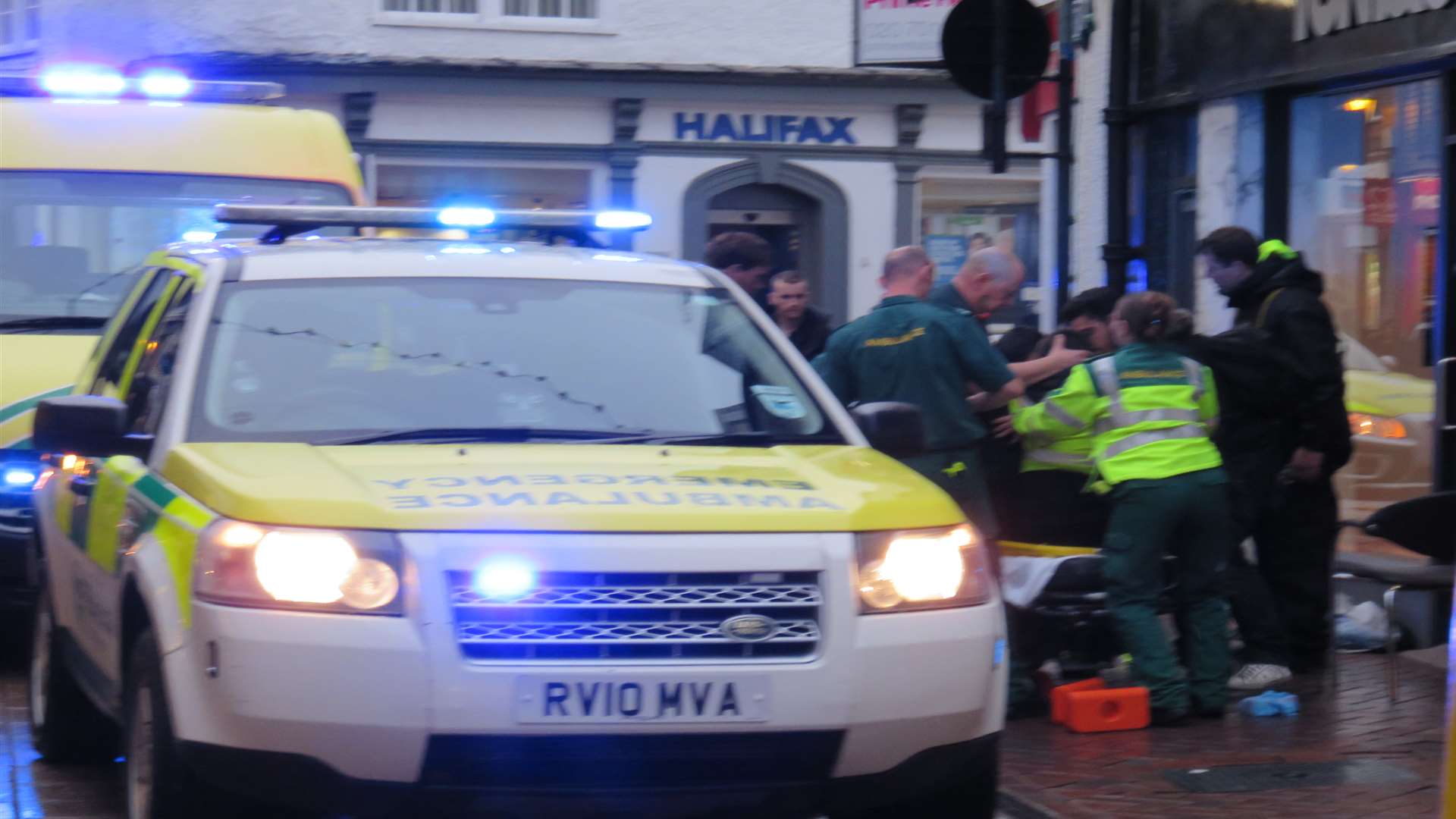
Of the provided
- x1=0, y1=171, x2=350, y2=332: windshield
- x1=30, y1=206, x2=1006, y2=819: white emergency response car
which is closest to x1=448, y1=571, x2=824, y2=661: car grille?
x1=30, y1=206, x2=1006, y2=819: white emergency response car

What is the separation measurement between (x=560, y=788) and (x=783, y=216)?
2082cm

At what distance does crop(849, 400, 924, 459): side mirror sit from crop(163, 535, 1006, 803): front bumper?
1048 mm

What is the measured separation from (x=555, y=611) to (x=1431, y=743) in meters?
4.04

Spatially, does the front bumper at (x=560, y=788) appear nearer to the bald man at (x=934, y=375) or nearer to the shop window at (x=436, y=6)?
the bald man at (x=934, y=375)

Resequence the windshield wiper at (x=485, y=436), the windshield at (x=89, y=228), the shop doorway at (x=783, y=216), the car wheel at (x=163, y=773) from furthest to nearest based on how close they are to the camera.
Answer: the shop doorway at (x=783, y=216), the windshield at (x=89, y=228), the windshield wiper at (x=485, y=436), the car wheel at (x=163, y=773)

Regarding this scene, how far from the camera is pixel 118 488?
5.75m

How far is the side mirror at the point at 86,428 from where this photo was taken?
17.9 ft

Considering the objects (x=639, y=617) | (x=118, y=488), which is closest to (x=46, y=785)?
(x=118, y=488)

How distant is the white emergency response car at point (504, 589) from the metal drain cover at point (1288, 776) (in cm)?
185

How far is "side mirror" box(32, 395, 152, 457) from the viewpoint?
5.45 metres

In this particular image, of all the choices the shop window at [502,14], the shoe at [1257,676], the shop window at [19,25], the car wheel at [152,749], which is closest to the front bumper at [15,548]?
the car wheel at [152,749]

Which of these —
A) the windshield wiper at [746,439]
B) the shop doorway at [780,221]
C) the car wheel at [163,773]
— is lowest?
the car wheel at [163,773]

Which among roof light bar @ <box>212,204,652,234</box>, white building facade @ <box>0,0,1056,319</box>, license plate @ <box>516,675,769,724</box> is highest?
white building facade @ <box>0,0,1056,319</box>

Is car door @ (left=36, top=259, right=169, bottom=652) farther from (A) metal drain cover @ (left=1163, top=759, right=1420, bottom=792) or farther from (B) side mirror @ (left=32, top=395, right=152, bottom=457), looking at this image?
(A) metal drain cover @ (left=1163, top=759, right=1420, bottom=792)
